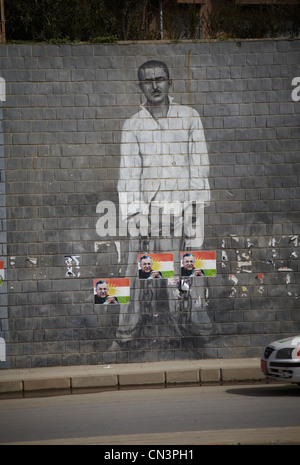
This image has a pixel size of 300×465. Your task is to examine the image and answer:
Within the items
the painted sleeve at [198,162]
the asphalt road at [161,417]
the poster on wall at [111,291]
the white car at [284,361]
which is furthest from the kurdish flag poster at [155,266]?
the white car at [284,361]

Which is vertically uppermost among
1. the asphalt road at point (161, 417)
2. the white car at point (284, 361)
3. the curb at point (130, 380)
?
the white car at point (284, 361)

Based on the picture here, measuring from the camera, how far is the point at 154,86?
40.2 feet

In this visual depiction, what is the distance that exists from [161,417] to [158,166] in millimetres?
5867

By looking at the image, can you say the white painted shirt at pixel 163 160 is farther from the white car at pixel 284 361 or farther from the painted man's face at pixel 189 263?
the white car at pixel 284 361

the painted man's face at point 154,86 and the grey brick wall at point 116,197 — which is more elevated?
the painted man's face at point 154,86

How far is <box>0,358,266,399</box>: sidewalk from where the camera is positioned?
1054 cm

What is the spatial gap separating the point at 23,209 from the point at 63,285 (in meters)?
1.69

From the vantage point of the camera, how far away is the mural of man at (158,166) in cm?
1219

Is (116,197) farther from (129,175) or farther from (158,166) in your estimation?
(158,166)

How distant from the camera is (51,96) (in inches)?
476

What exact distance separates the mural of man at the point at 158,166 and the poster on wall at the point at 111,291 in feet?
0.60

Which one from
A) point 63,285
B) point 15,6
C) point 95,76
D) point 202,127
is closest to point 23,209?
point 63,285

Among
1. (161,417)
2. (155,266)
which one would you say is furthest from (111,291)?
(161,417)
